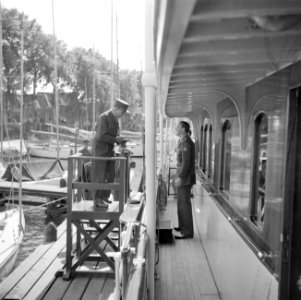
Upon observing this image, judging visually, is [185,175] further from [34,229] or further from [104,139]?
[34,229]

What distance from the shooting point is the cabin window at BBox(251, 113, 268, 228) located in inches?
137

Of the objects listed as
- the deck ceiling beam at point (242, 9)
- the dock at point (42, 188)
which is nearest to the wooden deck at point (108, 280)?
the deck ceiling beam at point (242, 9)

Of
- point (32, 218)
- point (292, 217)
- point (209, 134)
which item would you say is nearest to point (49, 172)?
point (32, 218)

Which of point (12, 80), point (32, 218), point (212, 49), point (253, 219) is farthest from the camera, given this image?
point (12, 80)

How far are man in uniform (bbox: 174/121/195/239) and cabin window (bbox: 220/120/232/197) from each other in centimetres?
48

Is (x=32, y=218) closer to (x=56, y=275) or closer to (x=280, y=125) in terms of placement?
(x=56, y=275)

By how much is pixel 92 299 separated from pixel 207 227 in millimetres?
1892

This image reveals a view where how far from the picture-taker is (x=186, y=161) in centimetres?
631

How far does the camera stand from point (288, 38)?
2111 millimetres

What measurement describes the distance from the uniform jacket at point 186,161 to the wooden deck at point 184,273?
3.28 ft

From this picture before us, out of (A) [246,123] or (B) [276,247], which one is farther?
(A) [246,123]

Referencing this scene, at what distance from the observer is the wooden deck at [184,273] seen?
469 centimetres

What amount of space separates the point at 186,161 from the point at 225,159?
1.99ft

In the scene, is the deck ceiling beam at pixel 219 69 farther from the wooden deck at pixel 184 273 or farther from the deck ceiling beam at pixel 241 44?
the wooden deck at pixel 184 273
